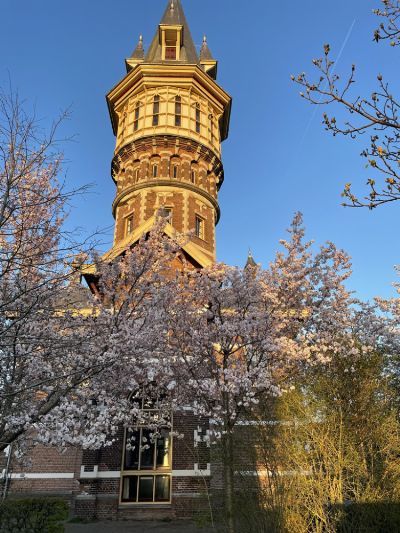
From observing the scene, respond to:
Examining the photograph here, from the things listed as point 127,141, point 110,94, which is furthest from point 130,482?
point 110,94

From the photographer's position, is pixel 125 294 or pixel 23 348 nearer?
pixel 23 348

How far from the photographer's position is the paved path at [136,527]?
46.4 ft

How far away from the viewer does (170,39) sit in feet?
Result: 115

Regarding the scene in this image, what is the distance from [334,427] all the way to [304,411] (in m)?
0.84

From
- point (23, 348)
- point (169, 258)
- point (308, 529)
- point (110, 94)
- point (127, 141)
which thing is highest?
point (110, 94)

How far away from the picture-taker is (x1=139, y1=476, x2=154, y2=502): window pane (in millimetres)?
17062

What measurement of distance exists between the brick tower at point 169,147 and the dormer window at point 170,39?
68cm

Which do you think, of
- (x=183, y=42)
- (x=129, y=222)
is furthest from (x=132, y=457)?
(x=183, y=42)

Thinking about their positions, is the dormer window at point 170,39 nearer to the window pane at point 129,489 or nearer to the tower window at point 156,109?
the tower window at point 156,109

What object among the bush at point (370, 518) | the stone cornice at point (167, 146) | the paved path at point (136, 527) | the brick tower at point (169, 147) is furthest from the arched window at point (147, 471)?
the stone cornice at point (167, 146)

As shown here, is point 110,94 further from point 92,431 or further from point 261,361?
point 92,431

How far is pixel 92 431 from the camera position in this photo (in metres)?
10.3

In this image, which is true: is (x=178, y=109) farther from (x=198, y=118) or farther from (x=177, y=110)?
(x=198, y=118)

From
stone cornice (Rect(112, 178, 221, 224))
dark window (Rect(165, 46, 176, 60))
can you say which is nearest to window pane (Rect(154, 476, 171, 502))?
stone cornice (Rect(112, 178, 221, 224))
